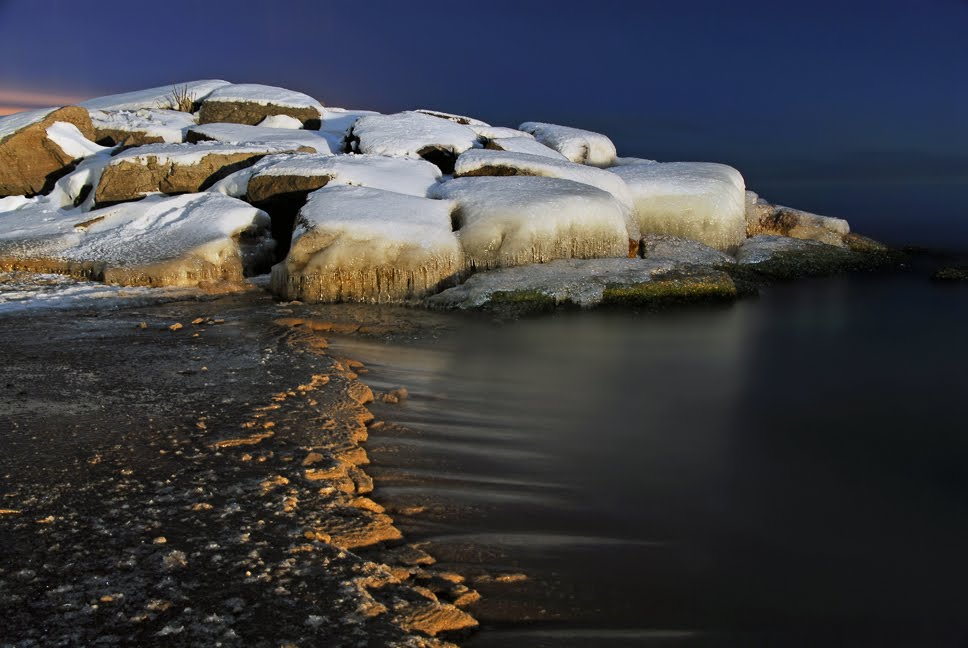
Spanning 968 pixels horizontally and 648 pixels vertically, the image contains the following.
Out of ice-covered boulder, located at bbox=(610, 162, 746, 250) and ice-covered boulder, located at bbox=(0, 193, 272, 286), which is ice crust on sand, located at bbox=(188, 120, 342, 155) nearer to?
ice-covered boulder, located at bbox=(0, 193, 272, 286)

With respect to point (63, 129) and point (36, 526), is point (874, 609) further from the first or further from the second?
point (63, 129)

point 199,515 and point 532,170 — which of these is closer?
point 199,515

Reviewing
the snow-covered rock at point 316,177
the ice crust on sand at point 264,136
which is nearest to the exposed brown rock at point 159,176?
the snow-covered rock at point 316,177

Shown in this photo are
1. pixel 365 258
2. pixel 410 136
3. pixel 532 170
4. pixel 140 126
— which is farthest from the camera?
pixel 140 126

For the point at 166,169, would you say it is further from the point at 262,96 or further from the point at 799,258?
the point at 799,258

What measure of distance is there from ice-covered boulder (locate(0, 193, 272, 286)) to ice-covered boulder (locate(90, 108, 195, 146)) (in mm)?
5043

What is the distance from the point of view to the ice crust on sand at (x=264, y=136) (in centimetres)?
1730

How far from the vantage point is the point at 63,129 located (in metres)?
18.5

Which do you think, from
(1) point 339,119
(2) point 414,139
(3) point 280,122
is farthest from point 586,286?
(1) point 339,119

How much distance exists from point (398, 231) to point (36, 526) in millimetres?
8232

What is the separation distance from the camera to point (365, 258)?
37.1 ft

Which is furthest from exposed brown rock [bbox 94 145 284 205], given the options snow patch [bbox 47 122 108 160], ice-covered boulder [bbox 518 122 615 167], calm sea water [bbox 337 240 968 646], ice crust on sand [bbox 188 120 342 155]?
calm sea water [bbox 337 240 968 646]

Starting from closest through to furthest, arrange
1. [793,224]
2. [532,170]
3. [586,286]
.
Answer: [586,286]
[532,170]
[793,224]

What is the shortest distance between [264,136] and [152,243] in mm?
6406
